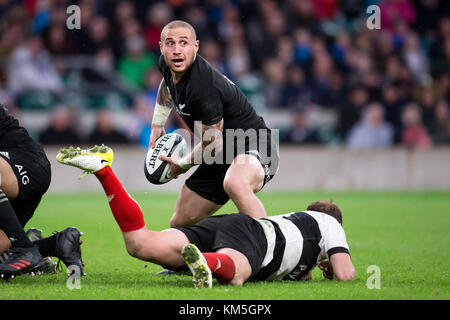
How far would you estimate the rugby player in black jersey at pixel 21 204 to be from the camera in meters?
5.41

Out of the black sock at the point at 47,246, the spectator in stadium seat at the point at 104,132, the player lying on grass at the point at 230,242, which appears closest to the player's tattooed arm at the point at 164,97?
the black sock at the point at 47,246

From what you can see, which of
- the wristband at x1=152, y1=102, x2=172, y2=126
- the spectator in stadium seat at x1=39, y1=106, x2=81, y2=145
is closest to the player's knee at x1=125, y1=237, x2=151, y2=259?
the wristband at x1=152, y1=102, x2=172, y2=126

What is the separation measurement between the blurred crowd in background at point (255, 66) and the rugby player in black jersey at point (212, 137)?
24.2 ft

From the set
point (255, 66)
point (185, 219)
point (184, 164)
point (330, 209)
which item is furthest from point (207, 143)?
point (255, 66)

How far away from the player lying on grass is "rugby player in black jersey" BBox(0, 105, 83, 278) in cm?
66

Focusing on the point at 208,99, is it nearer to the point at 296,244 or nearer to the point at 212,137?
the point at 212,137

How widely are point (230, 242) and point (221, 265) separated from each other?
24 centimetres

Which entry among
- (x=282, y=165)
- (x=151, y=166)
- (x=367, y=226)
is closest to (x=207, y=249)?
(x=151, y=166)

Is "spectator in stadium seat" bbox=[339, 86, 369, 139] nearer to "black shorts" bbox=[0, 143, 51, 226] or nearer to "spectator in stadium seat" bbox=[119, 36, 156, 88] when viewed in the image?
"spectator in stadium seat" bbox=[119, 36, 156, 88]

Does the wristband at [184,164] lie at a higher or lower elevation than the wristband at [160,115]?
lower

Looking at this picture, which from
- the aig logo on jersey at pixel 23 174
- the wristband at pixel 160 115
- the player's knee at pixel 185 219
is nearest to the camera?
the aig logo on jersey at pixel 23 174

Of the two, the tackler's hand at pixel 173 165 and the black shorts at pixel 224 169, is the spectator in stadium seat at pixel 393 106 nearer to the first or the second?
the black shorts at pixel 224 169

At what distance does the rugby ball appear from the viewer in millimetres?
6336

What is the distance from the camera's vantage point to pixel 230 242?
514 cm
